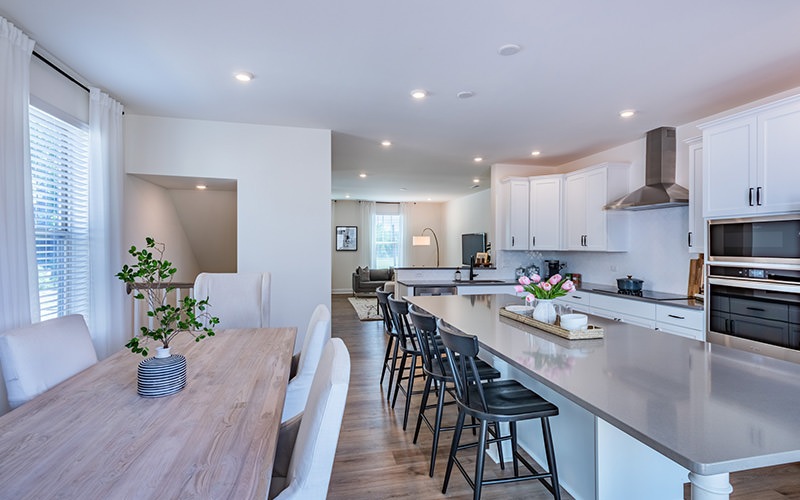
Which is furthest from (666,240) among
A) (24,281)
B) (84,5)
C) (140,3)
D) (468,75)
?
(24,281)

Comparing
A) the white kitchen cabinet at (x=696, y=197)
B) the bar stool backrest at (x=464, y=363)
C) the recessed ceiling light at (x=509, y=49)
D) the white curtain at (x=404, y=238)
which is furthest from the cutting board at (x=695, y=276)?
the white curtain at (x=404, y=238)

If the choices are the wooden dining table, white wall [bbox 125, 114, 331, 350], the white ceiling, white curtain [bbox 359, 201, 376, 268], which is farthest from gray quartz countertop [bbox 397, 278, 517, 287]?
white curtain [bbox 359, 201, 376, 268]

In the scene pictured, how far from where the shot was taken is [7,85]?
2.27 m

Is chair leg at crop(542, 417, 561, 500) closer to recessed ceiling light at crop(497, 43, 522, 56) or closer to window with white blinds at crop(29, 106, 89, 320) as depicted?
recessed ceiling light at crop(497, 43, 522, 56)

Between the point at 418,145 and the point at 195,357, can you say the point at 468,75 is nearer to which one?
the point at 418,145

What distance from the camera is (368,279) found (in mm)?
10516

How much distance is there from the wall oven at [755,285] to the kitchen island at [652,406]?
1.25 meters

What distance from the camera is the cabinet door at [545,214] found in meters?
5.40

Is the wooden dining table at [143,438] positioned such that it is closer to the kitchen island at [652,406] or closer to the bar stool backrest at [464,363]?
the bar stool backrest at [464,363]

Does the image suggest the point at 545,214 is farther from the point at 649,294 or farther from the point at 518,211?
the point at 649,294

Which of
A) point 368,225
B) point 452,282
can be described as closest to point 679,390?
point 452,282

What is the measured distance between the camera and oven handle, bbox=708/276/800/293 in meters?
2.58

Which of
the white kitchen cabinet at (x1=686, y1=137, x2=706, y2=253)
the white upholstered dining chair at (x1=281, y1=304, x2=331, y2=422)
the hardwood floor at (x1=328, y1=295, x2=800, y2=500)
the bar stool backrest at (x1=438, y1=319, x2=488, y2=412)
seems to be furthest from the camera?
the white kitchen cabinet at (x1=686, y1=137, x2=706, y2=253)

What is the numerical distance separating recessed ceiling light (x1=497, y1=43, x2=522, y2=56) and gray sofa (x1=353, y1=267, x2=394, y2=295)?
816 cm
